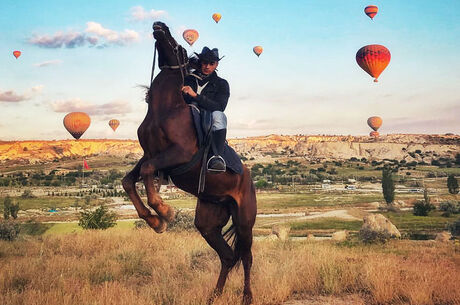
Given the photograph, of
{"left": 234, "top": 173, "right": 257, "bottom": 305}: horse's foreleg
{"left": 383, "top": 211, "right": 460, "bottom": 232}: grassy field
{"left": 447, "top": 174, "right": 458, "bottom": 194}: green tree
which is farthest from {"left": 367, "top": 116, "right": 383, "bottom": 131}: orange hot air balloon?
{"left": 234, "top": 173, "right": 257, "bottom": 305}: horse's foreleg

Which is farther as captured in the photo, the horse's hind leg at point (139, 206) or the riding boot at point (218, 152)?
the riding boot at point (218, 152)

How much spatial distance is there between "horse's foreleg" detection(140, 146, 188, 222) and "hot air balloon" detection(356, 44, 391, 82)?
214 ft

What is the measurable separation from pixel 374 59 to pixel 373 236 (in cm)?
4048

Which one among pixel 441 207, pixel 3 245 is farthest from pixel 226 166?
pixel 441 207

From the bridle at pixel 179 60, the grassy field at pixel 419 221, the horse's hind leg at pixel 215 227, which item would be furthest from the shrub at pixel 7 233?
the grassy field at pixel 419 221

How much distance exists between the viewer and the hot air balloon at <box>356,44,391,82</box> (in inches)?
2598

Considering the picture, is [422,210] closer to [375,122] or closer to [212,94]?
[212,94]

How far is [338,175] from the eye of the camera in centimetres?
14125

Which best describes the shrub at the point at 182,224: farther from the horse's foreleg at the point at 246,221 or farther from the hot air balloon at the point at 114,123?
the hot air balloon at the point at 114,123

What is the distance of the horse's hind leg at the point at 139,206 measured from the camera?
521 centimetres

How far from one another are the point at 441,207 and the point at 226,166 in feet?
207

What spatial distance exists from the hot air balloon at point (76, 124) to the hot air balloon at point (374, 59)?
2551 inches

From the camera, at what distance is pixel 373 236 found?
3328 cm

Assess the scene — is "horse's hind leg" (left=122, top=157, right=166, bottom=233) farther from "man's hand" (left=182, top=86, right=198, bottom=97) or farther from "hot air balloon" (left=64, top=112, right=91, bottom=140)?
"hot air balloon" (left=64, top=112, right=91, bottom=140)
